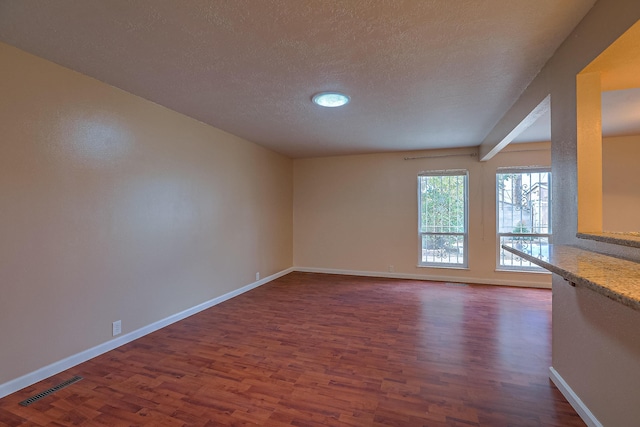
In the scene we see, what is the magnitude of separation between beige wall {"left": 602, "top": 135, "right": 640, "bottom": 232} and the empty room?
0.09ft

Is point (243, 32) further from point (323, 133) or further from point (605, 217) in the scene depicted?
point (605, 217)

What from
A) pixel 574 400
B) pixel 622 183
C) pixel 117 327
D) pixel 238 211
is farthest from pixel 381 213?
pixel 117 327

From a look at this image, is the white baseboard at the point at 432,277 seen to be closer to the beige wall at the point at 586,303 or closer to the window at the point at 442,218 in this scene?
the window at the point at 442,218

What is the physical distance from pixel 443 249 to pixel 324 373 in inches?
151

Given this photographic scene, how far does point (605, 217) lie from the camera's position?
4.30 meters

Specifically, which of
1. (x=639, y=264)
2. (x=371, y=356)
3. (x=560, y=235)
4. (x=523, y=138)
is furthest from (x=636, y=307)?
(x=523, y=138)

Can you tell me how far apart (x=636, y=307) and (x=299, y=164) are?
574cm

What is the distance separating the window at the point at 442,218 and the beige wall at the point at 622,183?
193cm

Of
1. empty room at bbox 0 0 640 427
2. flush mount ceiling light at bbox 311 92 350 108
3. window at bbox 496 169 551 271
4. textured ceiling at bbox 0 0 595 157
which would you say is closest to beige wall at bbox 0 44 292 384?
empty room at bbox 0 0 640 427

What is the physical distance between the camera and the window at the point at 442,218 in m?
5.17

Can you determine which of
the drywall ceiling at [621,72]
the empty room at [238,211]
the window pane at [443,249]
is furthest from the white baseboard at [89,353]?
the drywall ceiling at [621,72]

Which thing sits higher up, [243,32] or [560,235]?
[243,32]

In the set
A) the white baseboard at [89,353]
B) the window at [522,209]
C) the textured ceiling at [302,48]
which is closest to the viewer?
the textured ceiling at [302,48]

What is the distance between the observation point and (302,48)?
197 centimetres
